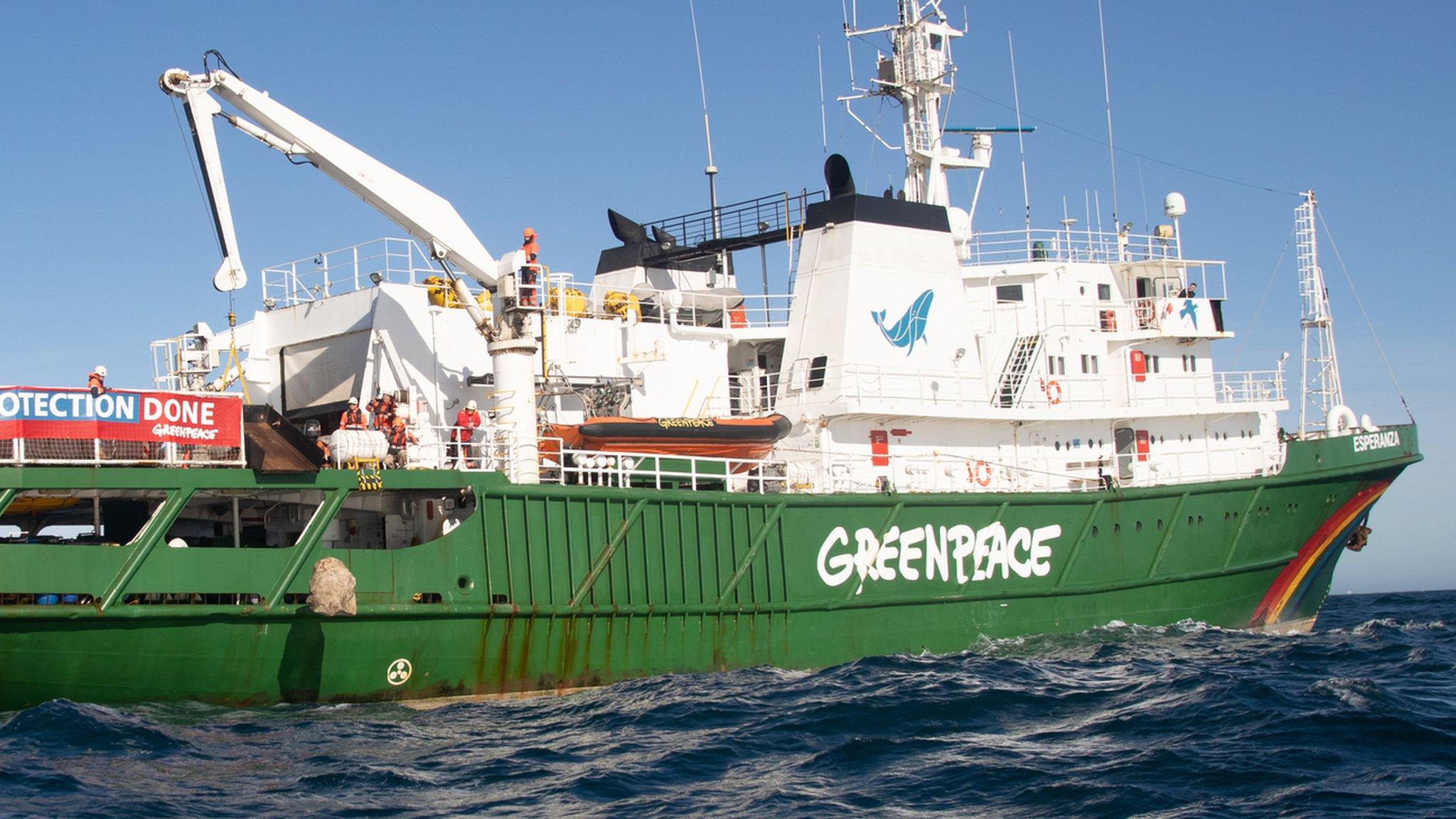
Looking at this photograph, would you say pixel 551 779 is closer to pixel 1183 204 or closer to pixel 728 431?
pixel 728 431

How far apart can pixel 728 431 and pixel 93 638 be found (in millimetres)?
7731

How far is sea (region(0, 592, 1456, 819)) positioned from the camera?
9.86 m

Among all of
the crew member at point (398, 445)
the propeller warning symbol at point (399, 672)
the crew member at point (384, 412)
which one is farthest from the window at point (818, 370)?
the propeller warning symbol at point (399, 672)

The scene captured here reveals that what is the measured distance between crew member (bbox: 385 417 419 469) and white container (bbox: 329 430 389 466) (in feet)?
2.23

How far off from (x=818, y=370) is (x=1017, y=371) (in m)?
3.58

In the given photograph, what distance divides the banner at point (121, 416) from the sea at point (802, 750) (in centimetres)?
246

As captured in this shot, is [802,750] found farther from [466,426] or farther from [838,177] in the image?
[838,177]

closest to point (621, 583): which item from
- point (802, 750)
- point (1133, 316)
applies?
point (802, 750)

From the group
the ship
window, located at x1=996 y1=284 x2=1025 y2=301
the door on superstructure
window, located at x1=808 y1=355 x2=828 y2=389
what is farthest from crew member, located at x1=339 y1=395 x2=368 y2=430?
the door on superstructure

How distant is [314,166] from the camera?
1614 centimetres

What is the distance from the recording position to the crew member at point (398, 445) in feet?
48.6

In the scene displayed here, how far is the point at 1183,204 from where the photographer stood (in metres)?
23.5

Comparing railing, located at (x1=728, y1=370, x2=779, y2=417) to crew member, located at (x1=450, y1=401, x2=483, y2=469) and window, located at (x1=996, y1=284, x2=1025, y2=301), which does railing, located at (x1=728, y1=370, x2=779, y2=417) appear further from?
crew member, located at (x1=450, y1=401, x2=483, y2=469)

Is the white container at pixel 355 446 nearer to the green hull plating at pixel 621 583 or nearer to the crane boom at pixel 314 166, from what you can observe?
the green hull plating at pixel 621 583
